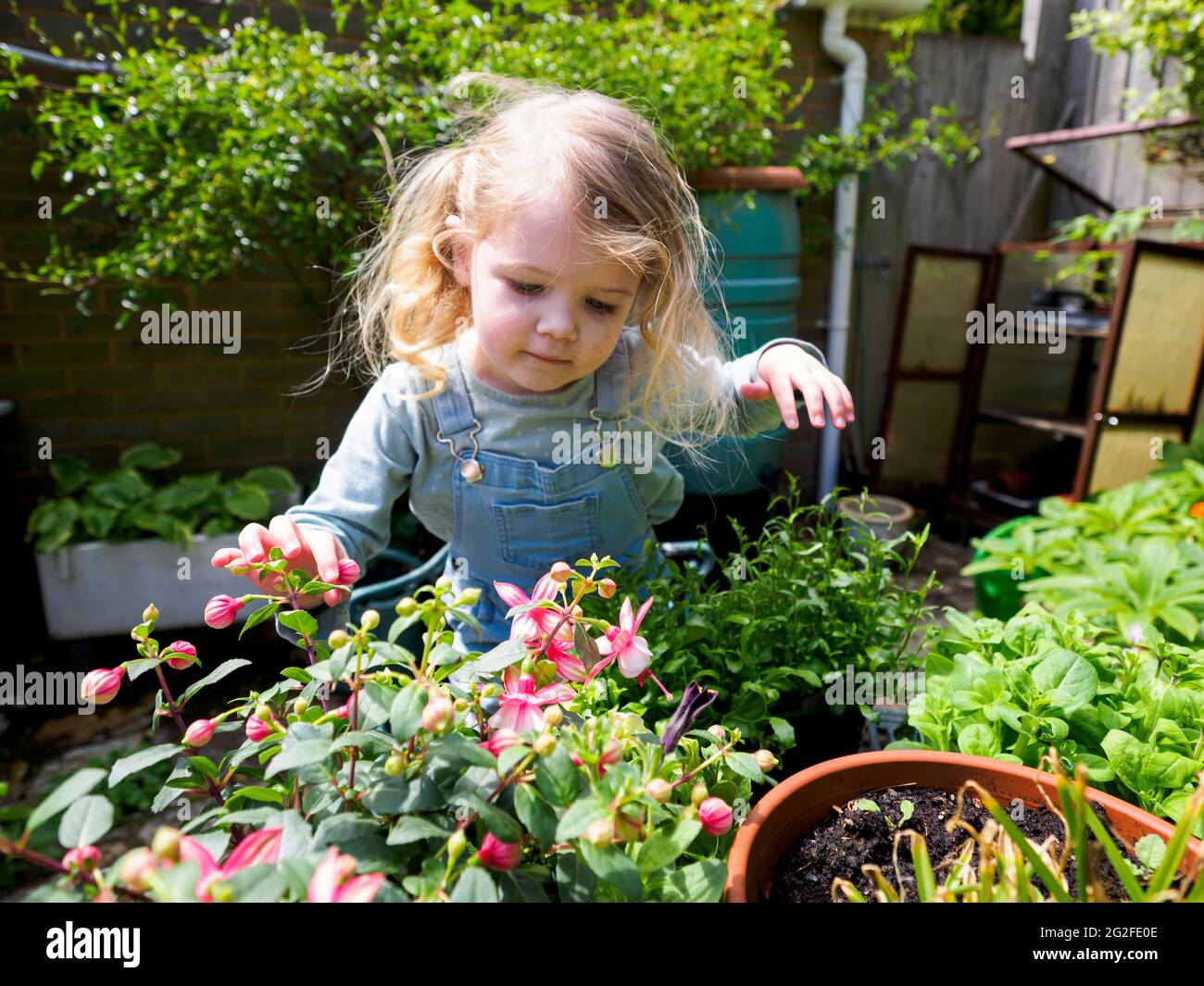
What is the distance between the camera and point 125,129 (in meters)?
2.18

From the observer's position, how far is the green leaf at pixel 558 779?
52cm

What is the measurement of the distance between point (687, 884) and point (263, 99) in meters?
2.26

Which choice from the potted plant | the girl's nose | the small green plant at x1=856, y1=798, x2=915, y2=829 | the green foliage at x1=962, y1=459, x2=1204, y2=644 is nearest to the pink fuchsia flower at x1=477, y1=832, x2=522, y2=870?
the small green plant at x1=856, y1=798, x2=915, y2=829

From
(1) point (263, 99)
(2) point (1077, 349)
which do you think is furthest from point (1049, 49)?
(1) point (263, 99)

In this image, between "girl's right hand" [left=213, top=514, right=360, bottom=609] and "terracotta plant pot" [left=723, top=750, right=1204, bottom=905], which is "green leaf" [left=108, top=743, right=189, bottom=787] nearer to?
"girl's right hand" [left=213, top=514, right=360, bottom=609]

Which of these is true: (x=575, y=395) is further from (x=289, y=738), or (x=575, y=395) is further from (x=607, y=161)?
(x=289, y=738)

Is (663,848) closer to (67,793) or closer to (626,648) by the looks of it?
(626,648)

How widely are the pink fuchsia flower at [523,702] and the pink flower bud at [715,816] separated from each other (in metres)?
0.12

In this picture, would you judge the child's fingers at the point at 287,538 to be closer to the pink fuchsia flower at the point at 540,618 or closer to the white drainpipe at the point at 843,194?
the pink fuchsia flower at the point at 540,618

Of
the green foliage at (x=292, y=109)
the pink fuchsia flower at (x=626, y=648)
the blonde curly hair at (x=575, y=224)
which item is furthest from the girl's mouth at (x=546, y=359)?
the green foliage at (x=292, y=109)

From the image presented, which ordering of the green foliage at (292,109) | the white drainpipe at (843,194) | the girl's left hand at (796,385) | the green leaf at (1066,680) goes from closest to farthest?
the green leaf at (1066,680) → the girl's left hand at (796,385) → the green foliage at (292,109) → the white drainpipe at (843,194)

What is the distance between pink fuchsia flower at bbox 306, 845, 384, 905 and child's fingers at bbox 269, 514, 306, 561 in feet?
1.41

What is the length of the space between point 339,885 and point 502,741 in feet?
0.41

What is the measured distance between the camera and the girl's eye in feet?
3.25
